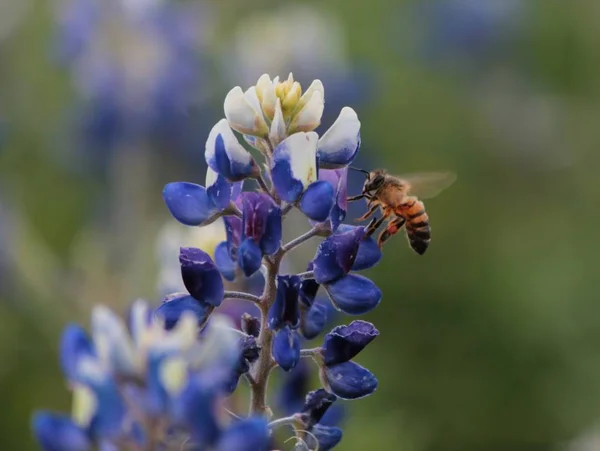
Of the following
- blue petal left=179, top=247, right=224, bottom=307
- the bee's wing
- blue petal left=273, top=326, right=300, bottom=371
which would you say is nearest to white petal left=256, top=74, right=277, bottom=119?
blue petal left=179, top=247, right=224, bottom=307

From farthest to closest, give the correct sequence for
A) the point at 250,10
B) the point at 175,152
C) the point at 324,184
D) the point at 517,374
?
the point at 250,10 → the point at 175,152 → the point at 517,374 → the point at 324,184

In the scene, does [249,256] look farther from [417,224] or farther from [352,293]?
[417,224]

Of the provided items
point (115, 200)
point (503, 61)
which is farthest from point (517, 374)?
point (503, 61)

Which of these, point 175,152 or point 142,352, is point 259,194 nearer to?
point 142,352

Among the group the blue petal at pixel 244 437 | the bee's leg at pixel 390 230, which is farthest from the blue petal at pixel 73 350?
the bee's leg at pixel 390 230

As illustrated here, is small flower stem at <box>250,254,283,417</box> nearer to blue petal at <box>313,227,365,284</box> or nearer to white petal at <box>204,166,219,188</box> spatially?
blue petal at <box>313,227,365,284</box>
